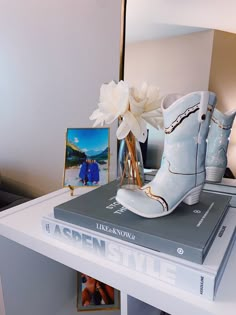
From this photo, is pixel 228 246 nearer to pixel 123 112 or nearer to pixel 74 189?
pixel 123 112

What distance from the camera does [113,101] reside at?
607mm

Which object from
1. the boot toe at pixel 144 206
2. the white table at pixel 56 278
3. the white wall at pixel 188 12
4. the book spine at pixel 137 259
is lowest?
the white table at pixel 56 278

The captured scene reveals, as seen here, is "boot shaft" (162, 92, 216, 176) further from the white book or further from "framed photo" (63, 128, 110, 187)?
"framed photo" (63, 128, 110, 187)

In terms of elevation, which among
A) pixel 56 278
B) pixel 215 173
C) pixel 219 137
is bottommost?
pixel 56 278

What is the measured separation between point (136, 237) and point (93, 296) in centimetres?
67

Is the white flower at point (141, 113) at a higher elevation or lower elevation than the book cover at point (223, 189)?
higher

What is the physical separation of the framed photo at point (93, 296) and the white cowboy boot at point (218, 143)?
0.64 metres

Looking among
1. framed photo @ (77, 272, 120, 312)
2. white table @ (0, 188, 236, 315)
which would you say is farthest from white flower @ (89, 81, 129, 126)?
framed photo @ (77, 272, 120, 312)

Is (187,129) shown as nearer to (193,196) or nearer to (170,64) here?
(193,196)

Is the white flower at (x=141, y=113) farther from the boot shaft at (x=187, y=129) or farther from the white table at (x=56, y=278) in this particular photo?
the white table at (x=56, y=278)

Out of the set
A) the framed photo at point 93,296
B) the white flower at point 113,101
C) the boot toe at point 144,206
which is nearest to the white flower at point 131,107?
the white flower at point 113,101

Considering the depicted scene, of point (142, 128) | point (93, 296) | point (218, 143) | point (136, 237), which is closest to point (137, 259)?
point (136, 237)

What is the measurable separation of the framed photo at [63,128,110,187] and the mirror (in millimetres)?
165

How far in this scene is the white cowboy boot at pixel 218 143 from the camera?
706mm
